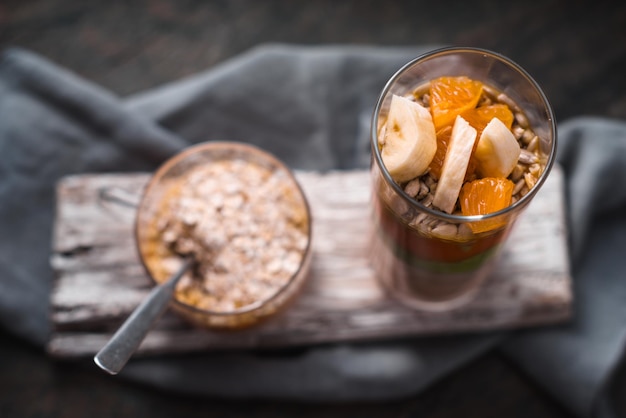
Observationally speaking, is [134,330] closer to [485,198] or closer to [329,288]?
[329,288]

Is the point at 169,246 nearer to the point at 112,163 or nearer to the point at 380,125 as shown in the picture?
the point at 112,163

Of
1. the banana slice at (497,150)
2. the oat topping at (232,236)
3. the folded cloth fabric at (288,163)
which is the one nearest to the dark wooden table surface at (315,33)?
the folded cloth fabric at (288,163)

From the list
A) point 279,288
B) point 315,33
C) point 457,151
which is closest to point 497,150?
point 457,151

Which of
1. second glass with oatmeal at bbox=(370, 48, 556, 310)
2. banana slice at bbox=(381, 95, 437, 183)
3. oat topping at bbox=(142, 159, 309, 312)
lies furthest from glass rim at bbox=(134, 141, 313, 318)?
banana slice at bbox=(381, 95, 437, 183)

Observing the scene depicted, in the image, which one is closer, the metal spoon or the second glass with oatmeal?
the second glass with oatmeal

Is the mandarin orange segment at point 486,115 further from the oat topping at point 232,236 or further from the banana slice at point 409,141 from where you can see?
the oat topping at point 232,236

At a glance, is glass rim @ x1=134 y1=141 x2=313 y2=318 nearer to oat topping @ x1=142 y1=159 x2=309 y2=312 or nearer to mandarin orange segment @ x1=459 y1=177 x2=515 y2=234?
oat topping @ x1=142 y1=159 x2=309 y2=312

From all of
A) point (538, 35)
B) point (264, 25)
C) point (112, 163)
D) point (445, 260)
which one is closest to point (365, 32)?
point (264, 25)
